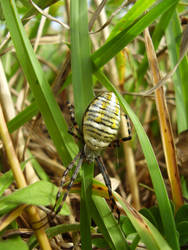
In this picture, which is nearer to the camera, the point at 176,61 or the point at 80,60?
the point at 80,60

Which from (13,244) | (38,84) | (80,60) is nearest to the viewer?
(13,244)

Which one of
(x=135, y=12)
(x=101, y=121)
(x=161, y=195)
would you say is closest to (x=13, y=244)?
(x=161, y=195)

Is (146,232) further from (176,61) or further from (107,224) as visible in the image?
(176,61)

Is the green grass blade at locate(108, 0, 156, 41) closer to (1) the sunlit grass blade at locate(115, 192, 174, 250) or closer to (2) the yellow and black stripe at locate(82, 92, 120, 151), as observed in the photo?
(2) the yellow and black stripe at locate(82, 92, 120, 151)

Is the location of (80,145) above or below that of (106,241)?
above

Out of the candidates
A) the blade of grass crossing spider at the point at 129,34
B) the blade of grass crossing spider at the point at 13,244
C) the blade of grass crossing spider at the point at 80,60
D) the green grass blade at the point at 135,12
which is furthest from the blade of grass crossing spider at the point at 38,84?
the green grass blade at the point at 135,12

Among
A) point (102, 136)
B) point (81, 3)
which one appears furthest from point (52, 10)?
point (102, 136)

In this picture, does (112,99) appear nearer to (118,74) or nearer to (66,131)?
(66,131)
